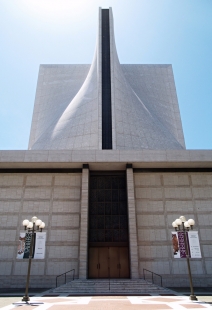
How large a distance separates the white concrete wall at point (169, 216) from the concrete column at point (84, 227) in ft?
12.4

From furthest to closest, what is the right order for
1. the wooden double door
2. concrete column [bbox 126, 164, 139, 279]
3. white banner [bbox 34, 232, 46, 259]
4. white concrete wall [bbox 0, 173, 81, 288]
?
the wooden double door → white concrete wall [bbox 0, 173, 81, 288] → concrete column [bbox 126, 164, 139, 279] → white banner [bbox 34, 232, 46, 259]

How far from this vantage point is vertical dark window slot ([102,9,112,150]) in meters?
24.8

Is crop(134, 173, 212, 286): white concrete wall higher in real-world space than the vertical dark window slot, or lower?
lower

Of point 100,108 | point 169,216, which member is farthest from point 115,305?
point 100,108

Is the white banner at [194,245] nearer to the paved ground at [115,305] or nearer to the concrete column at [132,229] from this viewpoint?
the concrete column at [132,229]

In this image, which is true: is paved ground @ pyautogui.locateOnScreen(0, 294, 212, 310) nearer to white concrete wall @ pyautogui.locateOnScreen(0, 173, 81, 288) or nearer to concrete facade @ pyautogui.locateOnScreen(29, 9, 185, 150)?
white concrete wall @ pyautogui.locateOnScreen(0, 173, 81, 288)

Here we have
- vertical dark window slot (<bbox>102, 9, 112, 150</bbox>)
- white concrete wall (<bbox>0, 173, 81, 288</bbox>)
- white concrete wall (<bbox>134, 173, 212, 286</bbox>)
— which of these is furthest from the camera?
vertical dark window slot (<bbox>102, 9, 112, 150</bbox>)

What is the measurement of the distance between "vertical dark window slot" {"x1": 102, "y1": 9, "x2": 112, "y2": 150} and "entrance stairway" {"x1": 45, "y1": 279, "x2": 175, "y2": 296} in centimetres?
1264

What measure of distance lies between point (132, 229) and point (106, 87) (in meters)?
16.9

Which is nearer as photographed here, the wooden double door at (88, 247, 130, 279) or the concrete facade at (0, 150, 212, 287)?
the concrete facade at (0, 150, 212, 287)

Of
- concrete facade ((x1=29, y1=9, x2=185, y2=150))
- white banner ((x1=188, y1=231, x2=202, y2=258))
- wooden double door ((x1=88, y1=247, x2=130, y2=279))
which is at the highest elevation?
concrete facade ((x1=29, y1=9, x2=185, y2=150))

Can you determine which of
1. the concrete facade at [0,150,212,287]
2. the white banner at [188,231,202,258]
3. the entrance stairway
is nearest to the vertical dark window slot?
the concrete facade at [0,150,212,287]

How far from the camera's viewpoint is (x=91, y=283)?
569 inches

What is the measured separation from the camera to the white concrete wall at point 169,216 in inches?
663
